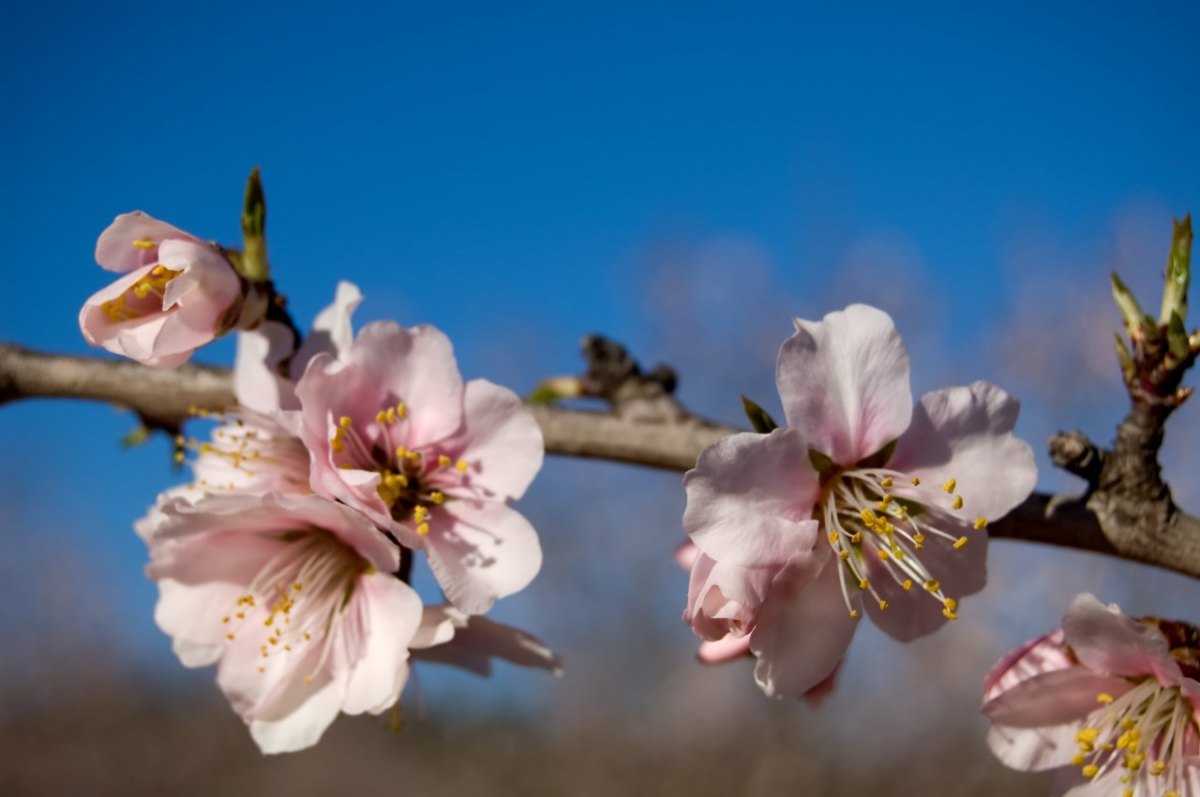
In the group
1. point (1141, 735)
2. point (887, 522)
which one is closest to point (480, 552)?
point (887, 522)

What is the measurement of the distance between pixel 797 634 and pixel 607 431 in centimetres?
48

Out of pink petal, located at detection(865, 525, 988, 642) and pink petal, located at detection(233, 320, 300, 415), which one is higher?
pink petal, located at detection(233, 320, 300, 415)

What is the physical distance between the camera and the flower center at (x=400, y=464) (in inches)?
52.5

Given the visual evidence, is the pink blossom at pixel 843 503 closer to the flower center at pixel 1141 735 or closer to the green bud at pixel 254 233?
the flower center at pixel 1141 735

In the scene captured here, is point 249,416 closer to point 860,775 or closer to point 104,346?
point 104,346

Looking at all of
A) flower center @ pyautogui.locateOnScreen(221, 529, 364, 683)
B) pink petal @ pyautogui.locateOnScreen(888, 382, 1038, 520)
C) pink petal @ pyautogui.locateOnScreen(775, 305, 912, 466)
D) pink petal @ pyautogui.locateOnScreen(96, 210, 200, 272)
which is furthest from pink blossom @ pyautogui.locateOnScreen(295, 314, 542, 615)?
pink petal @ pyautogui.locateOnScreen(888, 382, 1038, 520)

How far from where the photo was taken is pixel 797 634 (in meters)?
1.10

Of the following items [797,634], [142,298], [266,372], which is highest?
[142,298]

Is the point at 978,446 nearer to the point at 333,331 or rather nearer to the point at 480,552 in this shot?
the point at 480,552

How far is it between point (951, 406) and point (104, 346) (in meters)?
1.00

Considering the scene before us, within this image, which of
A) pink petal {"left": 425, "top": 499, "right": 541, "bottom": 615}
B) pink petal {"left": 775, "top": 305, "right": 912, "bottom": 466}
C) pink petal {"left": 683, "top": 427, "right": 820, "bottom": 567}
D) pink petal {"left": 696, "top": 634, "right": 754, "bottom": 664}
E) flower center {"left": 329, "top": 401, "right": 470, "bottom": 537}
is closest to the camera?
pink petal {"left": 683, "top": 427, "right": 820, "bottom": 567}

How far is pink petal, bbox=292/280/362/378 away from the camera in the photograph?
1.41 metres

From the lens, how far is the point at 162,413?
1.60 meters

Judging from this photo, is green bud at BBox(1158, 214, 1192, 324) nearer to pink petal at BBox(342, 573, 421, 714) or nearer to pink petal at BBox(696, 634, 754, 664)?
pink petal at BBox(696, 634, 754, 664)
